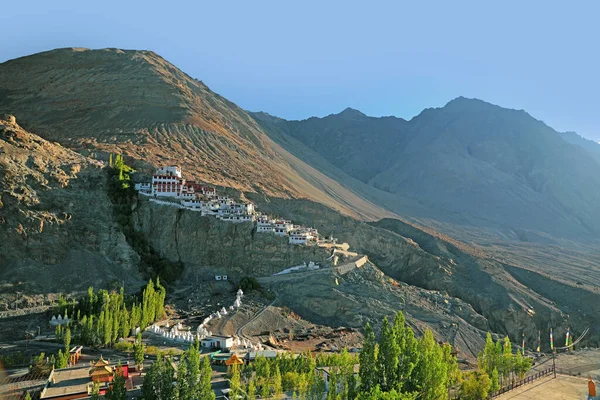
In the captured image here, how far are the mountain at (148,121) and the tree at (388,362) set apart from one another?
7038cm

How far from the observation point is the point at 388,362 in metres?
32.0

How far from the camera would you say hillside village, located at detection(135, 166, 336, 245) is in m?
78.4

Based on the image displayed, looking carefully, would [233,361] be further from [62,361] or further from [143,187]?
[143,187]

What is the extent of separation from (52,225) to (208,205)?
2294cm

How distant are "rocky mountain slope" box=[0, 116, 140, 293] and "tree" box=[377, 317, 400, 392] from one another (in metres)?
43.5

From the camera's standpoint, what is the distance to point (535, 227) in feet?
631

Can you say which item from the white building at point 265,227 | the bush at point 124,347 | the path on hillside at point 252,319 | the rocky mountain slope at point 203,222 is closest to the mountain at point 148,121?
the rocky mountain slope at point 203,222

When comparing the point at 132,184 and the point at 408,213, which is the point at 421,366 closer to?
the point at 132,184

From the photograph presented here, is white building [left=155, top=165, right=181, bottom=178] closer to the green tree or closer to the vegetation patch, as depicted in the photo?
the vegetation patch

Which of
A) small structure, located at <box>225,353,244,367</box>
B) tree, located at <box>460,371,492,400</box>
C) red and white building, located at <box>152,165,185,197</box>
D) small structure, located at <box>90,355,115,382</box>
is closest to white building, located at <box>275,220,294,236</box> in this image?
red and white building, located at <box>152,165,185,197</box>

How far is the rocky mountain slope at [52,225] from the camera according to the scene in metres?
62.7

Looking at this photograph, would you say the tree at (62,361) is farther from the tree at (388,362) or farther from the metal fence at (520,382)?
the metal fence at (520,382)

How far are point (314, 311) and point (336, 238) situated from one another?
31.7m

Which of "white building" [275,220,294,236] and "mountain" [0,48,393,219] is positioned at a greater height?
"mountain" [0,48,393,219]
